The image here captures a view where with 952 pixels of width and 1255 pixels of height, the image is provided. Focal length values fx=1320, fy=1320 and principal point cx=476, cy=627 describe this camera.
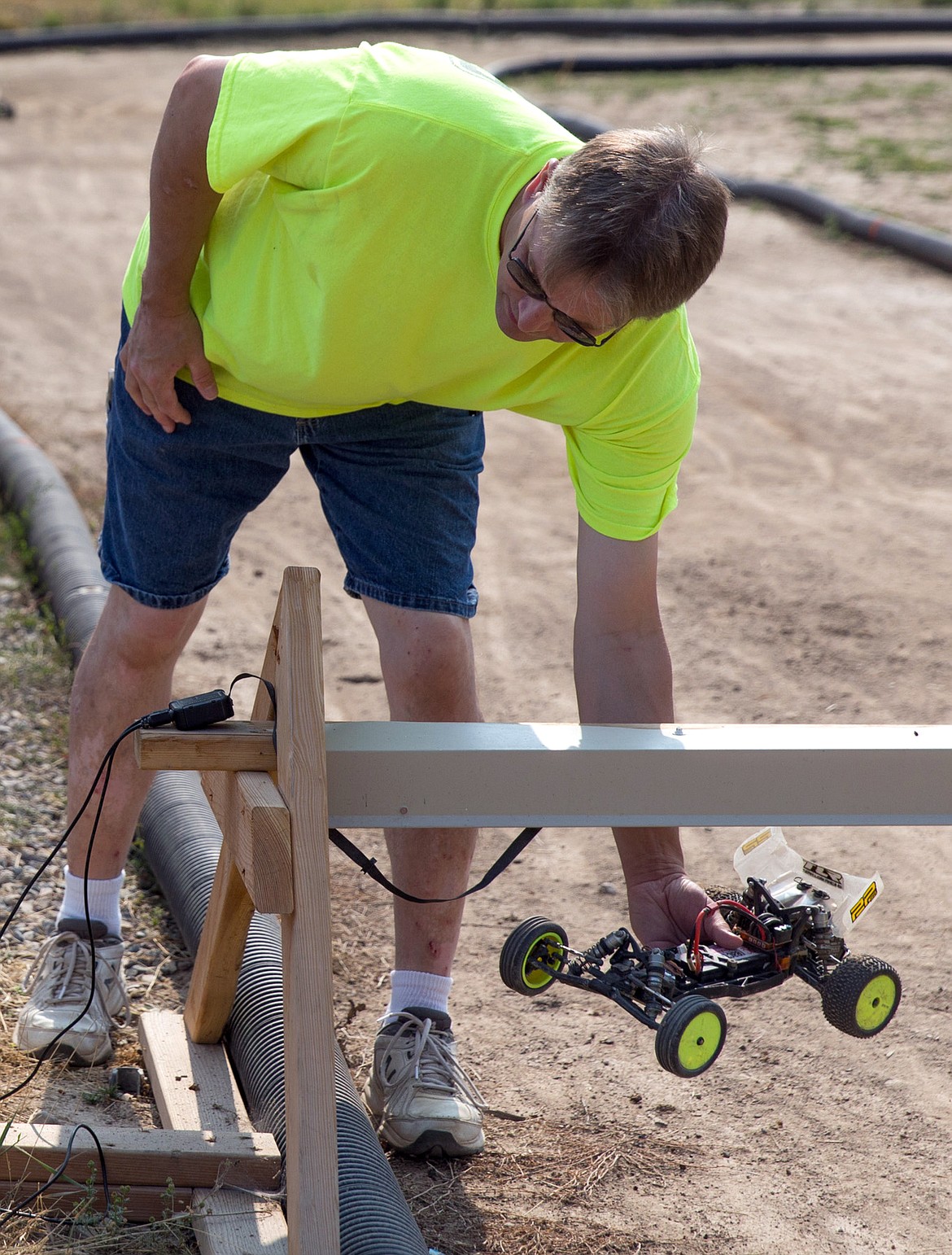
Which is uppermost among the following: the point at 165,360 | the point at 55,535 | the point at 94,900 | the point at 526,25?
the point at 165,360

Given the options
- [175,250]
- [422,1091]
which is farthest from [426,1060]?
[175,250]

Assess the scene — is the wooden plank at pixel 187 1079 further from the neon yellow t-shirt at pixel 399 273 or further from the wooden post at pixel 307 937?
the neon yellow t-shirt at pixel 399 273

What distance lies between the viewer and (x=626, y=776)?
1507 millimetres

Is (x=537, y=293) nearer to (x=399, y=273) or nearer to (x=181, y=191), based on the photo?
(x=399, y=273)

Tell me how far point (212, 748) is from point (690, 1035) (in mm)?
634

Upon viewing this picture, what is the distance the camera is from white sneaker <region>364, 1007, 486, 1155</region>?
203 centimetres

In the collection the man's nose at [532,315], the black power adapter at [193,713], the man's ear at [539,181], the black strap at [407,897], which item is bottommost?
the black strap at [407,897]

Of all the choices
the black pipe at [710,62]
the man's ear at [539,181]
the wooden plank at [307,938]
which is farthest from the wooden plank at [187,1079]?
the black pipe at [710,62]

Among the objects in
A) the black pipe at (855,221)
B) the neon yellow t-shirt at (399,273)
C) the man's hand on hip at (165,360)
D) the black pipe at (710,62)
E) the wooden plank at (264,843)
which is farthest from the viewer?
the black pipe at (710,62)

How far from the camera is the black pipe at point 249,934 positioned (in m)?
1.71

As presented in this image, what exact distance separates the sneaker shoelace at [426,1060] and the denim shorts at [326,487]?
2.18 feet

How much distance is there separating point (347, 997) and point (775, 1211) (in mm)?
848

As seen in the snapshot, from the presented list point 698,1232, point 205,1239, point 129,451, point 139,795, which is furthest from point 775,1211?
point 129,451

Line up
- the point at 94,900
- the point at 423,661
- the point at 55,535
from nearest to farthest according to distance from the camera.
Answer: the point at 423,661
the point at 94,900
the point at 55,535
